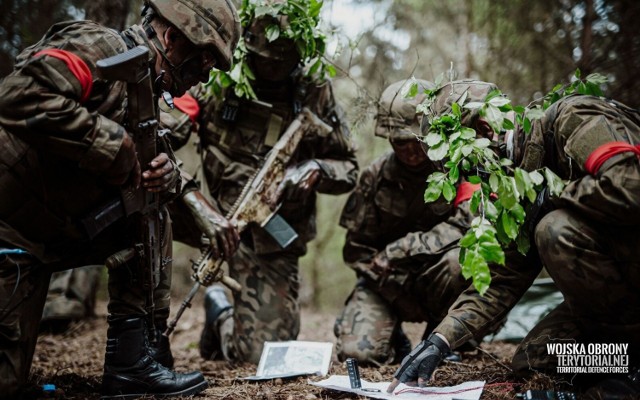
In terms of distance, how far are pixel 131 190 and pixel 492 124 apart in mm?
1861

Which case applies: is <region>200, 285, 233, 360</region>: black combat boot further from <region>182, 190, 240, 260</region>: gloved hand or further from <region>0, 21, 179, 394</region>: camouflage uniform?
<region>0, 21, 179, 394</region>: camouflage uniform

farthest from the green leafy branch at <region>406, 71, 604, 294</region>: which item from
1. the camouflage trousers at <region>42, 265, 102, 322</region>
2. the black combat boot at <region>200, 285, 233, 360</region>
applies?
the camouflage trousers at <region>42, 265, 102, 322</region>

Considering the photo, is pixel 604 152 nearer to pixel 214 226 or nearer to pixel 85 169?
pixel 85 169

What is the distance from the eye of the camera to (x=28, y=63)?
251 cm

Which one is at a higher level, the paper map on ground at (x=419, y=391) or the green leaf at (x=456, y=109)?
the green leaf at (x=456, y=109)

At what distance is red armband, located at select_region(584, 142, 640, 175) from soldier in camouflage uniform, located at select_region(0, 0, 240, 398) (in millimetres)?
2013

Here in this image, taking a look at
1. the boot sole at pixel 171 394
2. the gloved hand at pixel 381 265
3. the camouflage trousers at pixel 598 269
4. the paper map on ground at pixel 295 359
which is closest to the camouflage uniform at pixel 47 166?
the boot sole at pixel 171 394

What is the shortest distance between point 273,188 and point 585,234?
8.22 ft

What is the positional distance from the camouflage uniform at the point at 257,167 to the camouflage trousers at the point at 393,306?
59 centimetres

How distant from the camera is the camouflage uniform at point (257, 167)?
486cm

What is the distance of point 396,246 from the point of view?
4.57m

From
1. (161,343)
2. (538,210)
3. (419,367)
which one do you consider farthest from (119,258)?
(538,210)

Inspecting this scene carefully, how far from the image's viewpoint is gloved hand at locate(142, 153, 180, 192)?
2.99 meters

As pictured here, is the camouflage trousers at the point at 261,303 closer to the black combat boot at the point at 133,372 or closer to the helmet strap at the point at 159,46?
the black combat boot at the point at 133,372
